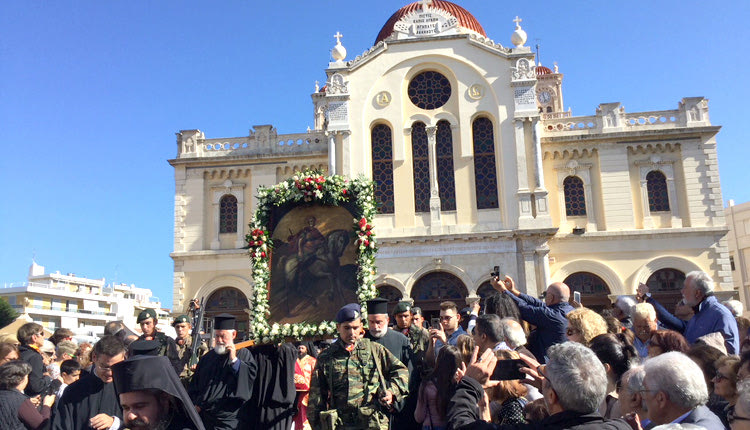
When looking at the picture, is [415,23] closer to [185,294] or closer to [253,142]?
[253,142]

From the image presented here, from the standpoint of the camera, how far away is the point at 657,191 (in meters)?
23.3

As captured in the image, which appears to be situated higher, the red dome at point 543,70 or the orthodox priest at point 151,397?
the red dome at point 543,70

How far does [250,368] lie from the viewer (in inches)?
273

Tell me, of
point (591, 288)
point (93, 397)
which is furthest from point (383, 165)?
point (93, 397)

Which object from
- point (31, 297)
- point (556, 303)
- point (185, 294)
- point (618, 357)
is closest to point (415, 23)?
point (185, 294)

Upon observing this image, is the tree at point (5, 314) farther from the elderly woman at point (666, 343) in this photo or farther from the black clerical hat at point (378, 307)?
the elderly woman at point (666, 343)

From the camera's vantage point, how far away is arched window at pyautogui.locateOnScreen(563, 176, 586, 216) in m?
23.4

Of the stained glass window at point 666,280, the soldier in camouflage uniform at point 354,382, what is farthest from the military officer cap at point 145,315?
the stained glass window at point 666,280

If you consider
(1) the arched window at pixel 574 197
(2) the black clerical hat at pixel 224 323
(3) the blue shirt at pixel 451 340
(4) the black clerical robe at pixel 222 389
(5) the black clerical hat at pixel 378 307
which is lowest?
(4) the black clerical robe at pixel 222 389

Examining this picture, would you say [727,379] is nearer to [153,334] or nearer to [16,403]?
[16,403]

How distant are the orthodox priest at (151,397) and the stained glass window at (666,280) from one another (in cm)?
2231

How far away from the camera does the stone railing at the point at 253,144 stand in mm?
25188

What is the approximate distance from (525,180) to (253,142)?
11.8 m

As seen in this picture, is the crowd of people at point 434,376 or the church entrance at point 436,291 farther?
the church entrance at point 436,291
